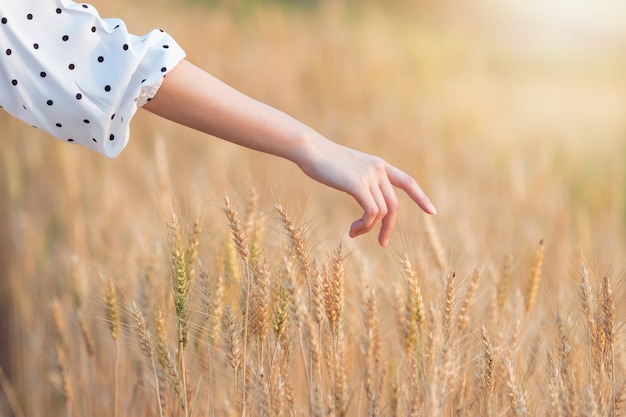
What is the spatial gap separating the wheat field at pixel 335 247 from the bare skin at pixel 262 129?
9 cm

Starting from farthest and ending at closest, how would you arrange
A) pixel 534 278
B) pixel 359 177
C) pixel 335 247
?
1. pixel 534 278
2. pixel 335 247
3. pixel 359 177

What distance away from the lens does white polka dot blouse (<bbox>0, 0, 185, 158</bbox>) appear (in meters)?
0.95

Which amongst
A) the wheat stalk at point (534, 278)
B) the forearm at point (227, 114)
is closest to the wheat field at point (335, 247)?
the wheat stalk at point (534, 278)

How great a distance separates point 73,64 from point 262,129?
26 centimetres

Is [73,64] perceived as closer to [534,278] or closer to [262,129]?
[262,129]

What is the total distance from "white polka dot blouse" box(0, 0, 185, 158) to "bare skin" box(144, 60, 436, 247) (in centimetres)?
3

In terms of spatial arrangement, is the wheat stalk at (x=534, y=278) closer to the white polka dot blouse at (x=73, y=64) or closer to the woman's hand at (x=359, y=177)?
the woman's hand at (x=359, y=177)

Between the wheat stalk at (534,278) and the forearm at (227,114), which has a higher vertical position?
the forearm at (227,114)

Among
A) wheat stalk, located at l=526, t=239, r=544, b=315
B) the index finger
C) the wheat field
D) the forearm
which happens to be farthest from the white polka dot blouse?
wheat stalk, located at l=526, t=239, r=544, b=315

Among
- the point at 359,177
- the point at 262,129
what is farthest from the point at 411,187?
the point at 262,129

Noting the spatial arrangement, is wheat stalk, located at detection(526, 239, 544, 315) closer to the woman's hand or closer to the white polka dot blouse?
the woman's hand

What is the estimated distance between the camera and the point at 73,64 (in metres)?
0.97

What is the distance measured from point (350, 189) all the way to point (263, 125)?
142 millimetres

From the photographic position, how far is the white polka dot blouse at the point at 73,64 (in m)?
0.95
